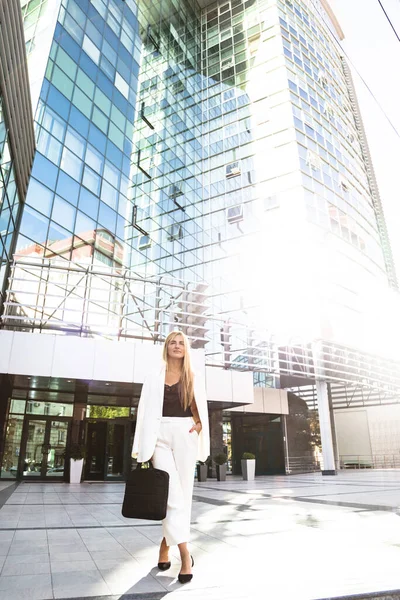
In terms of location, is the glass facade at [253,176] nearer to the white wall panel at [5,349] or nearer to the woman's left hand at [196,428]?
the white wall panel at [5,349]

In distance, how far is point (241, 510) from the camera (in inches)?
299

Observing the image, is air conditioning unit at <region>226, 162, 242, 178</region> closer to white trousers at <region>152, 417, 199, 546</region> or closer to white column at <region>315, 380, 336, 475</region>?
white column at <region>315, 380, 336, 475</region>

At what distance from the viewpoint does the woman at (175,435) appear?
3.24 metres

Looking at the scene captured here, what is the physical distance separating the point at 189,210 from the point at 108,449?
21.2 metres

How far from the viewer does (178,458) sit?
11.1 ft

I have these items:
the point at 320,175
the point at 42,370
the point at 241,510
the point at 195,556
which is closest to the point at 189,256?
the point at 320,175

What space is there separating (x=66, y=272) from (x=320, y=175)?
23977 millimetres

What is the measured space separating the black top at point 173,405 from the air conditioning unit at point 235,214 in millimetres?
30074

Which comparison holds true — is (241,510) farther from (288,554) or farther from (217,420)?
(217,420)

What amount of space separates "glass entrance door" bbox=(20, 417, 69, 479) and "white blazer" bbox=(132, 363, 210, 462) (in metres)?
14.9

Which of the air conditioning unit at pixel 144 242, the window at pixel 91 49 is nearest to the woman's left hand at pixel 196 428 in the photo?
the air conditioning unit at pixel 144 242

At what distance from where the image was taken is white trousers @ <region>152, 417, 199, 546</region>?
10.7ft

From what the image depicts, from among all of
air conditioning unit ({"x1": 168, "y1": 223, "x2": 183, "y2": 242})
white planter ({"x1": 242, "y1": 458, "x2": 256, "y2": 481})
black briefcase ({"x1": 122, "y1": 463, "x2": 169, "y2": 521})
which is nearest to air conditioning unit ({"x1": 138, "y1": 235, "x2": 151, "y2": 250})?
air conditioning unit ({"x1": 168, "y1": 223, "x2": 183, "y2": 242})

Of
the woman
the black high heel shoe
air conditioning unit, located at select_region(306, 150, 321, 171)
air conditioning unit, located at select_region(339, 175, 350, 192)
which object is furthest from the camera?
air conditioning unit, located at select_region(339, 175, 350, 192)
